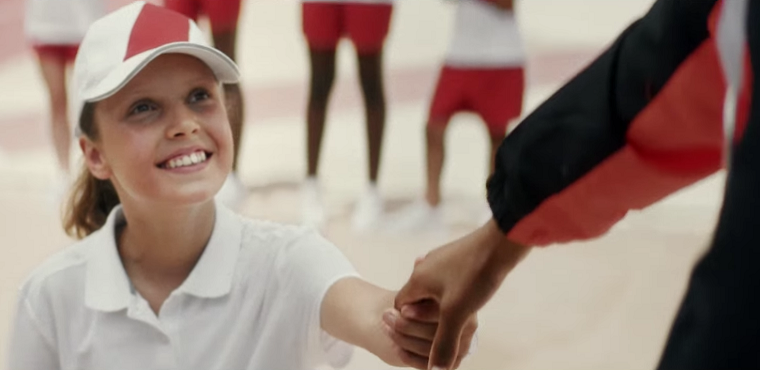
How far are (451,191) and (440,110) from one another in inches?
6.3

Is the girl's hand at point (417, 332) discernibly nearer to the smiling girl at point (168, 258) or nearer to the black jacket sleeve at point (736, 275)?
the smiling girl at point (168, 258)

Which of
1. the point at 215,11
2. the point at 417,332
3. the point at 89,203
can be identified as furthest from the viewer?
the point at 215,11

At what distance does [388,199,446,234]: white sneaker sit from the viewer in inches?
84.9

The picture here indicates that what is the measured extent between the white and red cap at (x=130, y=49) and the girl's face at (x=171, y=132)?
0.07ft

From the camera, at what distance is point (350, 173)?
229 cm

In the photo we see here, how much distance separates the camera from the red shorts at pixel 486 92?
2.08 m

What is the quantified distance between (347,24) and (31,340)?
38.9 inches

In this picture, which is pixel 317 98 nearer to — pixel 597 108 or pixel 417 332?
pixel 417 332

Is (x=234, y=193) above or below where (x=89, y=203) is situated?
below

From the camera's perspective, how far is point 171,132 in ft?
3.92

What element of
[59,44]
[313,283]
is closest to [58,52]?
[59,44]

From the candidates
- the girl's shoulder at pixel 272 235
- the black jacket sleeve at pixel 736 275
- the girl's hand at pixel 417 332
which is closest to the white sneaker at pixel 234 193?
the girl's shoulder at pixel 272 235

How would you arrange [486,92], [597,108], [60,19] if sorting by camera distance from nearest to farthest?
[597,108], [60,19], [486,92]

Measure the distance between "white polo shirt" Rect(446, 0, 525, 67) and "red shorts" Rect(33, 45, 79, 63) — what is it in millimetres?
682
